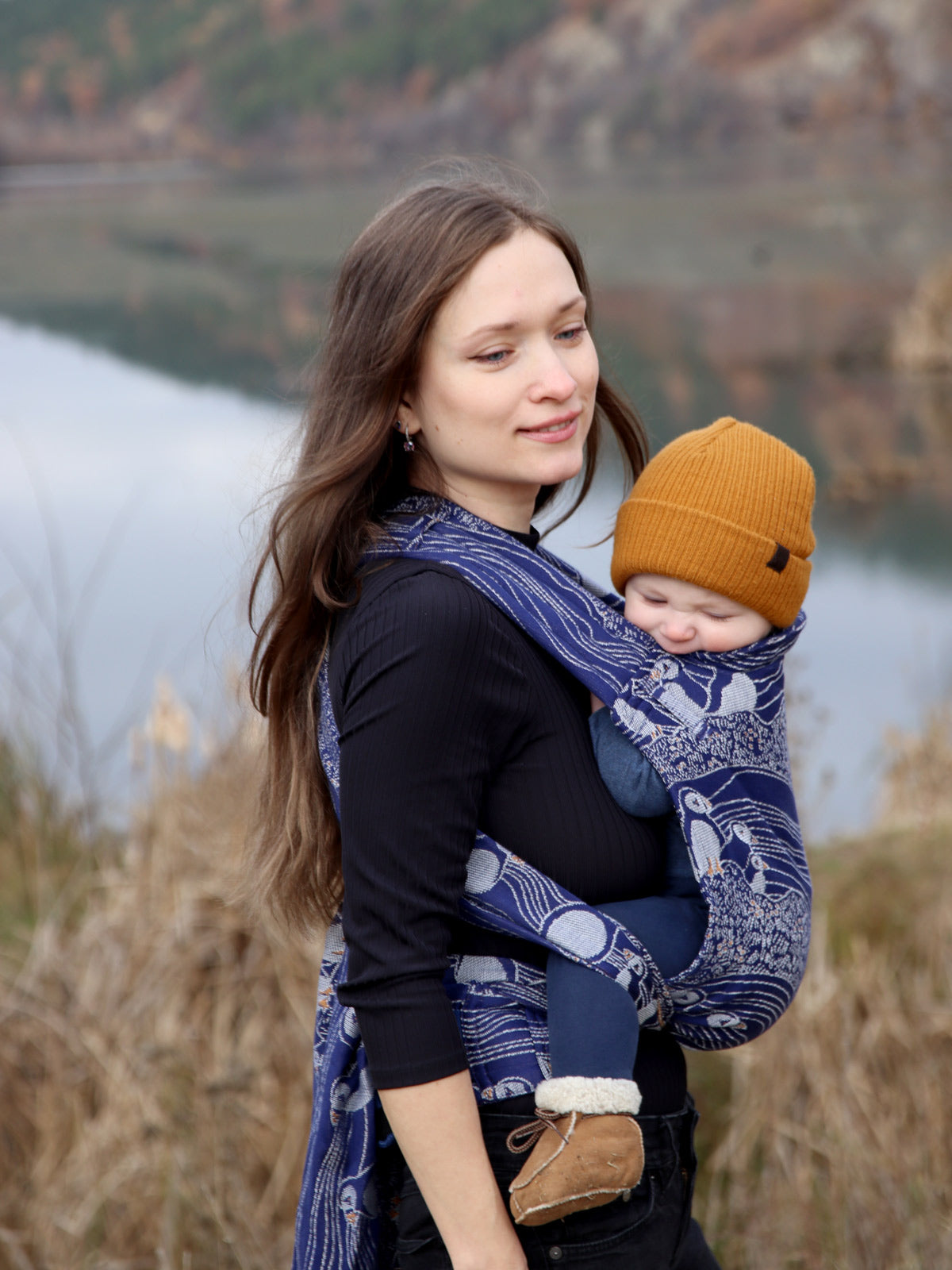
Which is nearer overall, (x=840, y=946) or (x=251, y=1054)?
(x=251, y=1054)

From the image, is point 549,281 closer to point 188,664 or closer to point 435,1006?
point 435,1006

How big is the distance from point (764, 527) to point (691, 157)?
879 cm

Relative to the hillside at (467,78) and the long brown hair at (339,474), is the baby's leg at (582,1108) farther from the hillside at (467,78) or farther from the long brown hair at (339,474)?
the hillside at (467,78)

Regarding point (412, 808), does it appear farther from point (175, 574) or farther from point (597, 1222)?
point (175, 574)

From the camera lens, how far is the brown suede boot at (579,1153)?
126 cm

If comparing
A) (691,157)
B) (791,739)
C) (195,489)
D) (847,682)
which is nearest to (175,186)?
(691,157)

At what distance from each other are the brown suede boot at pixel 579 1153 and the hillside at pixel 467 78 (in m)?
4.99

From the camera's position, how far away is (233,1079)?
7.65 ft

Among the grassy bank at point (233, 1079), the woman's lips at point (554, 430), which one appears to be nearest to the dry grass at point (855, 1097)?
the grassy bank at point (233, 1079)

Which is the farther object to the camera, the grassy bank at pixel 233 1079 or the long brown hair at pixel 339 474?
the grassy bank at pixel 233 1079

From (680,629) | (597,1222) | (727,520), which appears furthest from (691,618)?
(597,1222)

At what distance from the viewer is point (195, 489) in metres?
4.80

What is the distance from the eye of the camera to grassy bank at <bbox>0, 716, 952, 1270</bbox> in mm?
2588

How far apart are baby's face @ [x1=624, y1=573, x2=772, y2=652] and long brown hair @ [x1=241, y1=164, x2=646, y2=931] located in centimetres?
30
